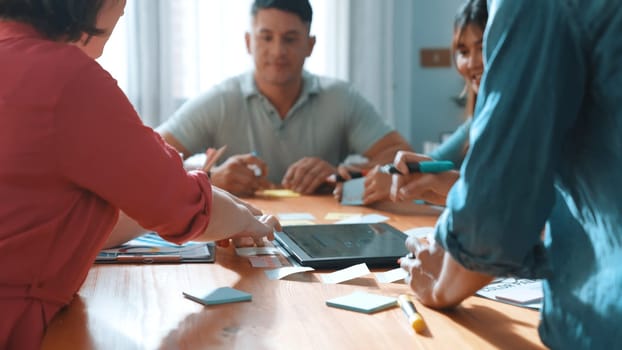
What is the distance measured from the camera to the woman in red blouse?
85 centimetres

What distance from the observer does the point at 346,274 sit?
108cm

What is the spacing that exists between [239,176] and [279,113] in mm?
640

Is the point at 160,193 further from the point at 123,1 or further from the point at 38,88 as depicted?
the point at 123,1

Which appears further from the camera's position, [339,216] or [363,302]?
[339,216]

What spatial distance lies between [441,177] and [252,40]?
1.30 meters

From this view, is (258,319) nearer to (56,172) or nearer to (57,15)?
(56,172)


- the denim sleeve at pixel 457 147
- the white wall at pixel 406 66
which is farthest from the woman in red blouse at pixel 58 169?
the white wall at pixel 406 66

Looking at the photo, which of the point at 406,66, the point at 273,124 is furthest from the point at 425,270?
the point at 406,66

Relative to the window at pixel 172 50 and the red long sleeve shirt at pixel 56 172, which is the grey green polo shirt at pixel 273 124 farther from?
the red long sleeve shirt at pixel 56 172

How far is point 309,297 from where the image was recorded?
98 centimetres

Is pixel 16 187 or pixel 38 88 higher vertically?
pixel 38 88

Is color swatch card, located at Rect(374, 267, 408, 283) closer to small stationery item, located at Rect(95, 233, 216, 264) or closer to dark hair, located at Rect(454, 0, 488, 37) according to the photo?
small stationery item, located at Rect(95, 233, 216, 264)

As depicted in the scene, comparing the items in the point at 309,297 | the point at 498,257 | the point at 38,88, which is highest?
the point at 38,88

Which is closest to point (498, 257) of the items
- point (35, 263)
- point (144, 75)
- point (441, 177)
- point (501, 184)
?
point (501, 184)
